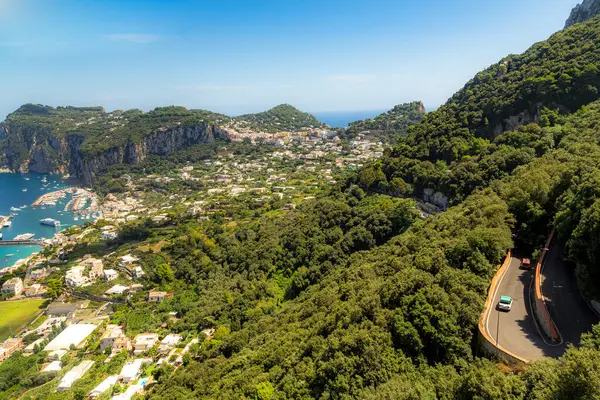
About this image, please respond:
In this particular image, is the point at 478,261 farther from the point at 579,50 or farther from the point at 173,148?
the point at 173,148

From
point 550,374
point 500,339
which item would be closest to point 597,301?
point 500,339

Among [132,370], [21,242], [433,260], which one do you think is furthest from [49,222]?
[433,260]

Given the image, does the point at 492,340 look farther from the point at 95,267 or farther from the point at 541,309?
the point at 95,267

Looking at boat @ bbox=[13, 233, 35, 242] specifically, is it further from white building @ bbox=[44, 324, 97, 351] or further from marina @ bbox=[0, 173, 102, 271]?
white building @ bbox=[44, 324, 97, 351]

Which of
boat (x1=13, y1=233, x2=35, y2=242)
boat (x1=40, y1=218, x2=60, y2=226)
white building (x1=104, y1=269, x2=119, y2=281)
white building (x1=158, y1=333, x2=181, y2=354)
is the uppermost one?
white building (x1=158, y1=333, x2=181, y2=354)

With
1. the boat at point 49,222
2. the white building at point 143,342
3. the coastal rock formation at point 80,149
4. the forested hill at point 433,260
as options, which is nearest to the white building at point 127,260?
the forested hill at point 433,260

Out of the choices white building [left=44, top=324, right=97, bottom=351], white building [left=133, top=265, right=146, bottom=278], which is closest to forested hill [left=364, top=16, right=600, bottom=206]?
white building [left=133, top=265, right=146, bottom=278]

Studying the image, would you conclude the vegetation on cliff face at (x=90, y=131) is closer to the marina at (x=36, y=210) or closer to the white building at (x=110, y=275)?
the marina at (x=36, y=210)
